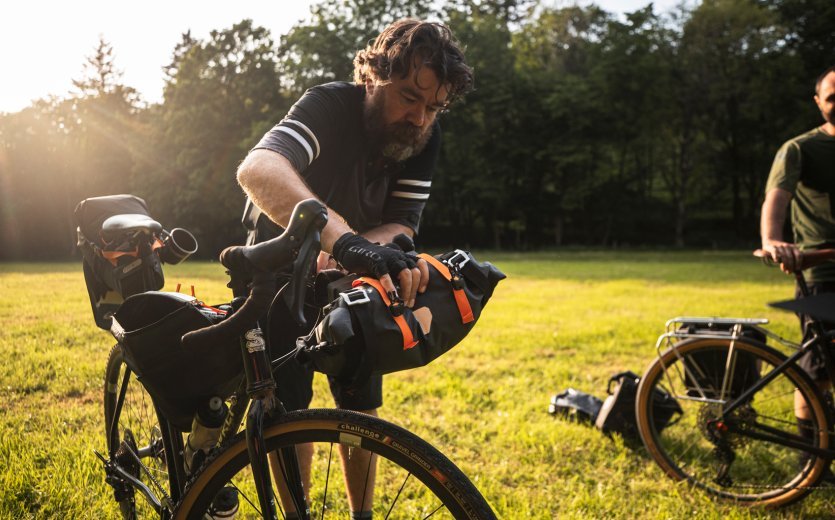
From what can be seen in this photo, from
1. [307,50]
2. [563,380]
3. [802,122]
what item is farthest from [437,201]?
[563,380]

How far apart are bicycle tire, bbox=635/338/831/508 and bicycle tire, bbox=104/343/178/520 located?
9.39 ft

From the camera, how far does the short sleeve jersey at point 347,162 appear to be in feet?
7.01

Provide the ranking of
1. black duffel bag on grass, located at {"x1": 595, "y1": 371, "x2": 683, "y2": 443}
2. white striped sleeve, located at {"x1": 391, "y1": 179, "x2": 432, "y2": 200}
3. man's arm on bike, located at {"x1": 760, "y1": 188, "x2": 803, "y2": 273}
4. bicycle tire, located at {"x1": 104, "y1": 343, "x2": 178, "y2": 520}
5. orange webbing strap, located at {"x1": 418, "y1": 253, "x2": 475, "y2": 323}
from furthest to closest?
black duffel bag on grass, located at {"x1": 595, "y1": 371, "x2": 683, "y2": 443}, man's arm on bike, located at {"x1": 760, "y1": 188, "x2": 803, "y2": 273}, white striped sleeve, located at {"x1": 391, "y1": 179, "x2": 432, "y2": 200}, bicycle tire, located at {"x1": 104, "y1": 343, "x2": 178, "y2": 520}, orange webbing strap, located at {"x1": 418, "y1": 253, "x2": 475, "y2": 323}

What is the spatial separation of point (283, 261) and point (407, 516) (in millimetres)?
2180

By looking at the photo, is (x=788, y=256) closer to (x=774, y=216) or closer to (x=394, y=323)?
(x=774, y=216)

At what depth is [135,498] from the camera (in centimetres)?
262

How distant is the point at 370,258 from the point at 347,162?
0.97 meters

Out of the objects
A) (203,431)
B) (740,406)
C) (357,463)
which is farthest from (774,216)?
(203,431)

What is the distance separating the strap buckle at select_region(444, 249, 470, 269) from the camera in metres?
1.73

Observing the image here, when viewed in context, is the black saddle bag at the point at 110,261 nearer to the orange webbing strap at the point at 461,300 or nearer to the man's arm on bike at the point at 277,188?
the man's arm on bike at the point at 277,188

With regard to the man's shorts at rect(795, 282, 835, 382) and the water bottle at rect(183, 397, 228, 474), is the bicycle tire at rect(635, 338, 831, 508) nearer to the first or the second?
the man's shorts at rect(795, 282, 835, 382)

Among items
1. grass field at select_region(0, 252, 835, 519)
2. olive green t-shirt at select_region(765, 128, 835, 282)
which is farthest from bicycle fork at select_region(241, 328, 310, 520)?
olive green t-shirt at select_region(765, 128, 835, 282)

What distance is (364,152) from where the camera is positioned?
2.48 m

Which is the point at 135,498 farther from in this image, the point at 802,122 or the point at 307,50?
the point at 802,122
